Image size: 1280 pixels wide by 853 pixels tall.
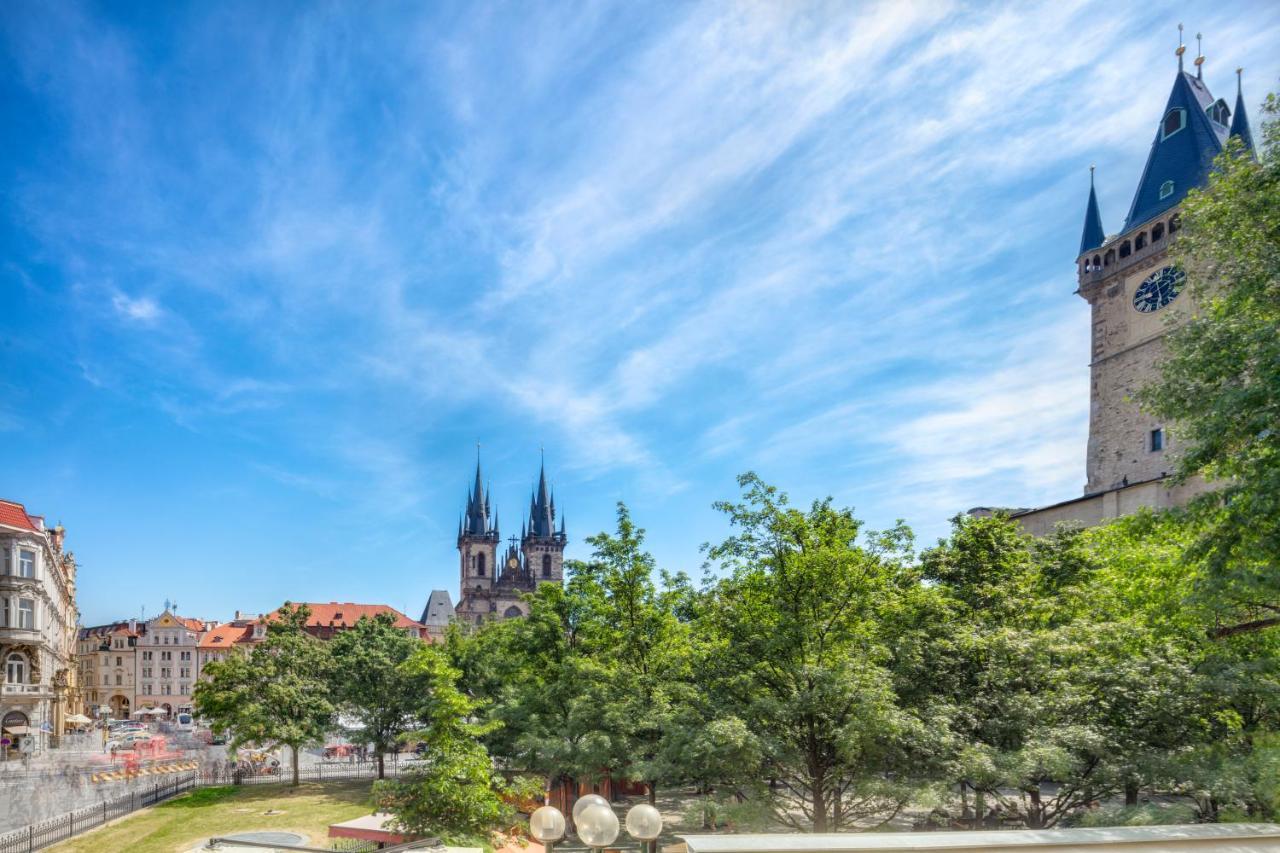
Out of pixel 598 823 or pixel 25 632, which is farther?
pixel 25 632

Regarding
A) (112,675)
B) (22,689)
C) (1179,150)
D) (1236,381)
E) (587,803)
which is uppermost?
(1179,150)

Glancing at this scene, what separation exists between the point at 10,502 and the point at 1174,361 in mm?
61836

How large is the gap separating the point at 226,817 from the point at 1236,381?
35473 mm

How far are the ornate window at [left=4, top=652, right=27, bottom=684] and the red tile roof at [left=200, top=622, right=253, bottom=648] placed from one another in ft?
169

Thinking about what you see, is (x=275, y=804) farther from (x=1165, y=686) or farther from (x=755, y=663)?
(x=1165, y=686)

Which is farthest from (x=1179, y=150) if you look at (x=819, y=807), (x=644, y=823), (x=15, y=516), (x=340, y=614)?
(x=340, y=614)

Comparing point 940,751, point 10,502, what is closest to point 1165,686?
point 940,751

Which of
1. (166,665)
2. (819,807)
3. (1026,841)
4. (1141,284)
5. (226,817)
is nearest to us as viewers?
(1026,841)

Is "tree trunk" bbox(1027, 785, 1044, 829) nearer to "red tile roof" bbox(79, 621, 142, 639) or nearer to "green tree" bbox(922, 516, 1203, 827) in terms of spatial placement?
"green tree" bbox(922, 516, 1203, 827)

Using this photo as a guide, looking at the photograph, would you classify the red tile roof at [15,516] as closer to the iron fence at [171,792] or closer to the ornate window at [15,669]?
the ornate window at [15,669]

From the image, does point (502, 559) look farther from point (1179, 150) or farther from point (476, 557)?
point (1179, 150)

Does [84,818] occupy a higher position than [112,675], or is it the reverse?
[84,818]

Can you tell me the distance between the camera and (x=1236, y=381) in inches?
520

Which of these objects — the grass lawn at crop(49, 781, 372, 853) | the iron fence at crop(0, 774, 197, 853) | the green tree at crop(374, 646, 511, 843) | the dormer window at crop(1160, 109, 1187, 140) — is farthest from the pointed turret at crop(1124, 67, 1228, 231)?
the iron fence at crop(0, 774, 197, 853)
